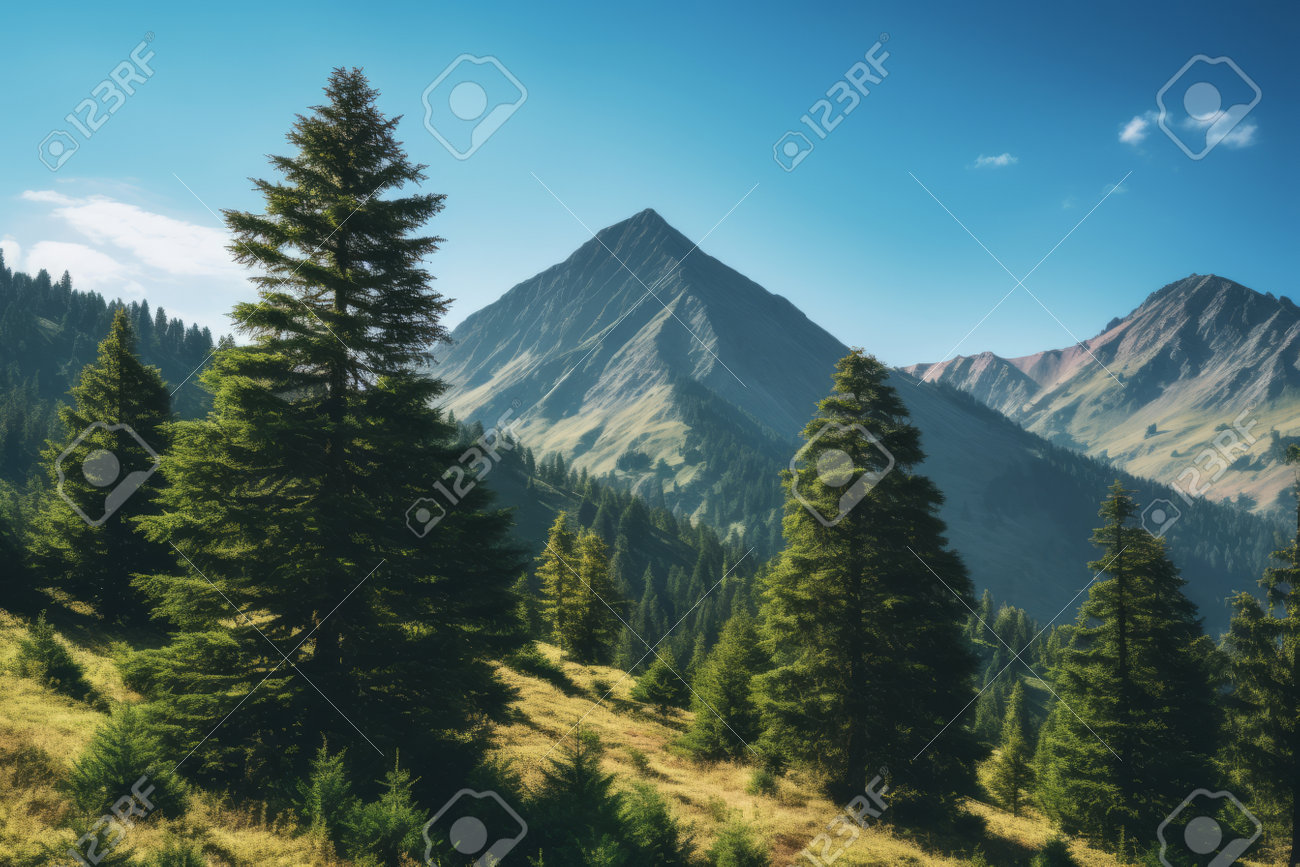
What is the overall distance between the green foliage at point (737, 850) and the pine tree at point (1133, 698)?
52.8 ft

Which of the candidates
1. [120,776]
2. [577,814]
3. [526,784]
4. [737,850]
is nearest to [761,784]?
[737,850]

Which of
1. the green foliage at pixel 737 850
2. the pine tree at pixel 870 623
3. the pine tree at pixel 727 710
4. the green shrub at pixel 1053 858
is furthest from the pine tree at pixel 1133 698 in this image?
the green foliage at pixel 737 850

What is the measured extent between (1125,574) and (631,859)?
21.0 meters

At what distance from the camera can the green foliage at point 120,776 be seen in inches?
425

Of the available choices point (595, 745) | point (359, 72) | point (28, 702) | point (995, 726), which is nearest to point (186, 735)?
point (28, 702)

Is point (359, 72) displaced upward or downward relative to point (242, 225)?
upward

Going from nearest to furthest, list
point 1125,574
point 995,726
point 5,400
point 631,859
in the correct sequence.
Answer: point 631,859 < point 1125,574 < point 995,726 < point 5,400

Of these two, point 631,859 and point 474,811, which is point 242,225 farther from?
point 631,859

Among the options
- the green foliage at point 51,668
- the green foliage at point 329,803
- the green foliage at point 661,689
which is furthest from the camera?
the green foliage at point 661,689

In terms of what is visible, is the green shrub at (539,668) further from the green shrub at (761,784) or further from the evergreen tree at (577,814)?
the evergreen tree at (577,814)

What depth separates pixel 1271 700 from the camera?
22.8 metres

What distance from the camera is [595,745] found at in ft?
45.5

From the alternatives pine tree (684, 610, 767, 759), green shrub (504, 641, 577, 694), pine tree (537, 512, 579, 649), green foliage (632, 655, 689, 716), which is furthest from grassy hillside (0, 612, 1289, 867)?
pine tree (537, 512, 579, 649)

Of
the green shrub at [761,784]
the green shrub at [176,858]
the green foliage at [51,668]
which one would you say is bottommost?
the green foliage at [51,668]
